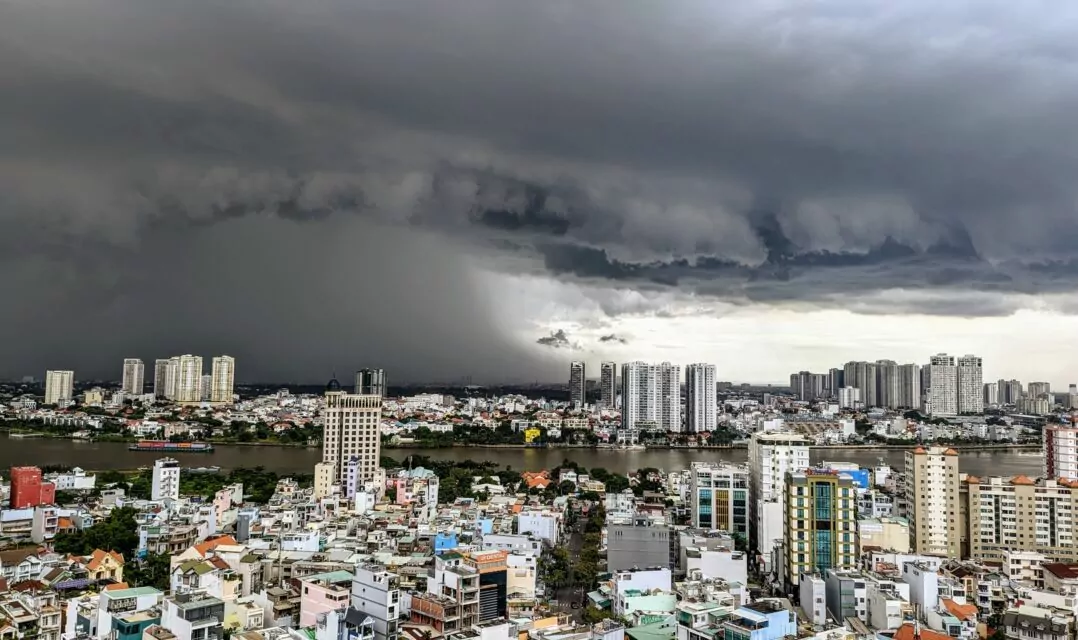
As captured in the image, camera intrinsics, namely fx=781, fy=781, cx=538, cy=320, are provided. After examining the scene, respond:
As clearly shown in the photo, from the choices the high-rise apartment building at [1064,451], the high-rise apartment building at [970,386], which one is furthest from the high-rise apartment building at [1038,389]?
the high-rise apartment building at [1064,451]

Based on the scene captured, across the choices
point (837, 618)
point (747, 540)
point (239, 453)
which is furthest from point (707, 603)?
point (239, 453)

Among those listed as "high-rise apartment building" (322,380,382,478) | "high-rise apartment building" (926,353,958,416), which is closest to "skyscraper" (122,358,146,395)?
"high-rise apartment building" (322,380,382,478)

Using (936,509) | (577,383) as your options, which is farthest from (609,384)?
(936,509)

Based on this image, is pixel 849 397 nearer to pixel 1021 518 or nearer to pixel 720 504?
pixel 1021 518

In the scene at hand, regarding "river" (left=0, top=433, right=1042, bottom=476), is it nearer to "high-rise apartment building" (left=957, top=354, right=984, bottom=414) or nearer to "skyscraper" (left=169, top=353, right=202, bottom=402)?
"high-rise apartment building" (left=957, top=354, right=984, bottom=414)

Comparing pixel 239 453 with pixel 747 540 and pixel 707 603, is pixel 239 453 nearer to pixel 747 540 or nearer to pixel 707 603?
pixel 747 540
